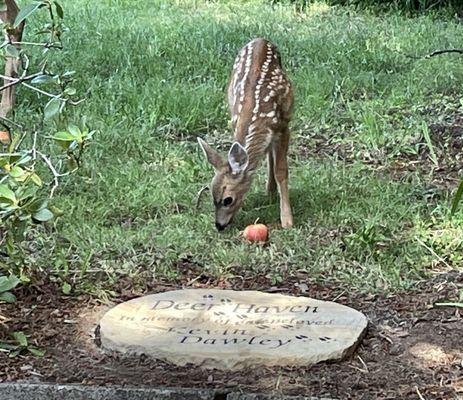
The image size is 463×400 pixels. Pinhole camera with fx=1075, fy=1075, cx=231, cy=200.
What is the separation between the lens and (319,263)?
5.31m

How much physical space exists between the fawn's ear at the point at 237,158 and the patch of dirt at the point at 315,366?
3.23 ft

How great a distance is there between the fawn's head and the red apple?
0.22m

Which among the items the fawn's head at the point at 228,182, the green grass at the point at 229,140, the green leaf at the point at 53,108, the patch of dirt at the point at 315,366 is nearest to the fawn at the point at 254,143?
the fawn's head at the point at 228,182

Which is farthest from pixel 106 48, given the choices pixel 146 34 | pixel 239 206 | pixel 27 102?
pixel 239 206

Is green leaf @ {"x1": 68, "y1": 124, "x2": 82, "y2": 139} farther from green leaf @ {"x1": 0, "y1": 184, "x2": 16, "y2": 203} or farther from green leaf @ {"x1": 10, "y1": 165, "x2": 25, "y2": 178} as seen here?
green leaf @ {"x1": 0, "y1": 184, "x2": 16, "y2": 203}

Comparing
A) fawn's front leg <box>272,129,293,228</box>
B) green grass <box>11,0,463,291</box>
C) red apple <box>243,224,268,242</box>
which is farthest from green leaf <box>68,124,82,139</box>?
fawn's front leg <box>272,129,293,228</box>

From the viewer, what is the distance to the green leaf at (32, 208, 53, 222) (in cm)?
416

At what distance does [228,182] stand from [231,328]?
5.32 feet

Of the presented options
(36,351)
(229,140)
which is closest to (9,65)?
(229,140)

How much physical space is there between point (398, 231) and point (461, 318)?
115cm

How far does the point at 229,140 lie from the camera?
7.57 metres

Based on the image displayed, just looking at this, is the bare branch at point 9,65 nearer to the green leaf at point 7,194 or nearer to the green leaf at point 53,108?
the green leaf at point 53,108

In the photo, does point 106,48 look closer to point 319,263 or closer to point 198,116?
point 198,116

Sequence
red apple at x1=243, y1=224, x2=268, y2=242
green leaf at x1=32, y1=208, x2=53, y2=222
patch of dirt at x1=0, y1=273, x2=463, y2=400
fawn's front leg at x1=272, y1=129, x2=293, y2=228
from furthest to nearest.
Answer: fawn's front leg at x1=272, y1=129, x2=293, y2=228, red apple at x1=243, y1=224, x2=268, y2=242, green leaf at x1=32, y1=208, x2=53, y2=222, patch of dirt at x1=0, y1=273, x2=463, y2=400
